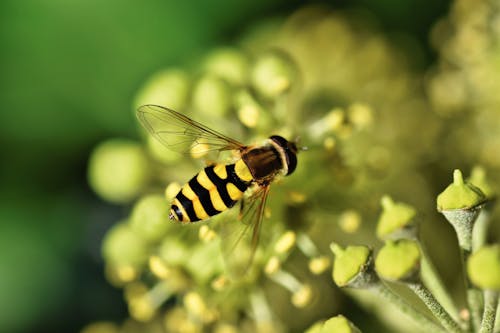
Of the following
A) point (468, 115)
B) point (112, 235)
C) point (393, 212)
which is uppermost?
point (112, 235)

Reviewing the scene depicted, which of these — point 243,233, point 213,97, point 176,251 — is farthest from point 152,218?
point 213,97

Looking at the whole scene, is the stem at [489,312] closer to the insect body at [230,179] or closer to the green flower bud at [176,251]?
the insect body at [230,179]

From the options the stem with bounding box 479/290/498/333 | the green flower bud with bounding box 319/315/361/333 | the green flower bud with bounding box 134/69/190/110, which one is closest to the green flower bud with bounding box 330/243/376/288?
the green flower bud with bounding box 319/315/361/333

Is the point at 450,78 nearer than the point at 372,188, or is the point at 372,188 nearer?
the point at 372,188

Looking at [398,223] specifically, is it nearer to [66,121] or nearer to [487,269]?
[487,269]

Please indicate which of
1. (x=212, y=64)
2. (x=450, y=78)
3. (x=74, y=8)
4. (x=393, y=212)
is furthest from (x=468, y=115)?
(x=74, y=8)

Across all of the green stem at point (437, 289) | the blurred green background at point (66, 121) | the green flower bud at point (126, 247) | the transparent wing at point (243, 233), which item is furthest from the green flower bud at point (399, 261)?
the blurred green background at point (66, 121)

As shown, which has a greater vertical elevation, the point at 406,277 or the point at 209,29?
the point at 209,29

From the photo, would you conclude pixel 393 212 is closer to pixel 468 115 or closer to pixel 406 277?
pixel 406 277
